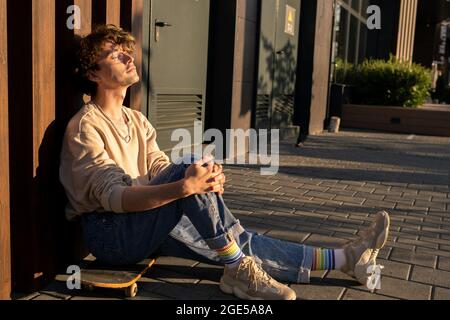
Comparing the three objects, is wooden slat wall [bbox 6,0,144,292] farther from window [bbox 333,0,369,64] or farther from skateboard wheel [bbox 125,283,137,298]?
window [bbox 333,0,369,64]

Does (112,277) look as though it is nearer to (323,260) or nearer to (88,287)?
(88,287)

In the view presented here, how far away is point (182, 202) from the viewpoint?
288 cm

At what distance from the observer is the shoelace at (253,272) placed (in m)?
2.93

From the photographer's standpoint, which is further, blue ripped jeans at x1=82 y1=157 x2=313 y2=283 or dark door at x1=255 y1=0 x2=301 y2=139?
dark door at x1=255 y1=0 x2=301 y2=139

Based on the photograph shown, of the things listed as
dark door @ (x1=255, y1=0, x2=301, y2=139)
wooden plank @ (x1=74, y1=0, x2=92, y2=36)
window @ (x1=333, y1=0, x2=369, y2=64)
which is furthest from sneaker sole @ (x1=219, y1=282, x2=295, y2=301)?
window @ (x1=333, y1=0, x2=369, y2=64)

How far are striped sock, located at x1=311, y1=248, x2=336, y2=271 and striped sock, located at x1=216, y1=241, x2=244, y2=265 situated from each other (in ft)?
1.64

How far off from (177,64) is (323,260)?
410 centimetres

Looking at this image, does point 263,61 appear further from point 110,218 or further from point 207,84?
point 110,218

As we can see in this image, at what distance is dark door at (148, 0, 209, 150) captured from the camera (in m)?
6.26

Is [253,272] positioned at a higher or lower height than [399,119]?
lower

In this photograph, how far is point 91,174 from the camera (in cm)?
289

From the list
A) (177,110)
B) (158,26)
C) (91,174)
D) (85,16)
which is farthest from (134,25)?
(177,110)
